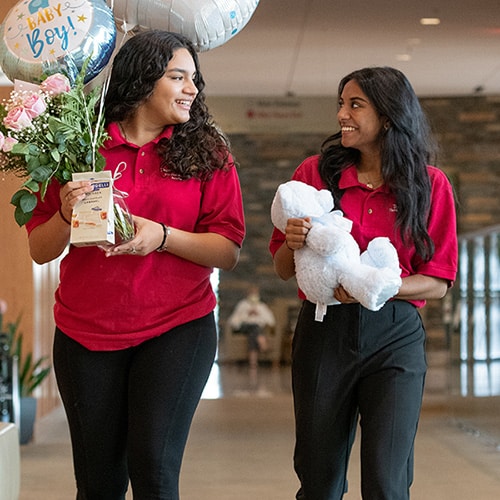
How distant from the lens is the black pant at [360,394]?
2529 millimetres

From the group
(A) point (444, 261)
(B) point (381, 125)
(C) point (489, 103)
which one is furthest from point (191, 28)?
(C) point (489, 103)

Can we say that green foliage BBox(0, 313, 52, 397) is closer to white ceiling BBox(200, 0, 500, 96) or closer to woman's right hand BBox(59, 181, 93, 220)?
white ceiling BBox(200, 0, 500, 96)

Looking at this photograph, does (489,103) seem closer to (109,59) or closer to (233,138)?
(233,138)

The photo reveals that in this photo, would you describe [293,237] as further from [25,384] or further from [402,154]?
[25,384]

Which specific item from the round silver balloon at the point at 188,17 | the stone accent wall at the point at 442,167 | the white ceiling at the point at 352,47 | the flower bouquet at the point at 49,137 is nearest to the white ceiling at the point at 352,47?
the white ceiling at the point at 352,47

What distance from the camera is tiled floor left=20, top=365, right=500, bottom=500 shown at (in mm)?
5086

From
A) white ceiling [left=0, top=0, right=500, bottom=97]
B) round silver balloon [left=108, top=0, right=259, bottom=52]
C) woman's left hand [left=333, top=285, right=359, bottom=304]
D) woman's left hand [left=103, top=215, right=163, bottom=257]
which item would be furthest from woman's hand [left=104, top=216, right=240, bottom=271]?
white ceiling [left=0, top=0, right=500, bottom=97]

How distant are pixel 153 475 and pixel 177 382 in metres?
0.21

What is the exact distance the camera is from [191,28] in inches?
110

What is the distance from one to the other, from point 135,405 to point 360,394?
55cm

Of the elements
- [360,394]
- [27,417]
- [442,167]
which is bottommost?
[27,417]

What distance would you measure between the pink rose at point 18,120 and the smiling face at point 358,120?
0.76 meters

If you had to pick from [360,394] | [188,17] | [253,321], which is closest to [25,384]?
[188,17]

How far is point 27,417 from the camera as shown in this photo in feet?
22.0
